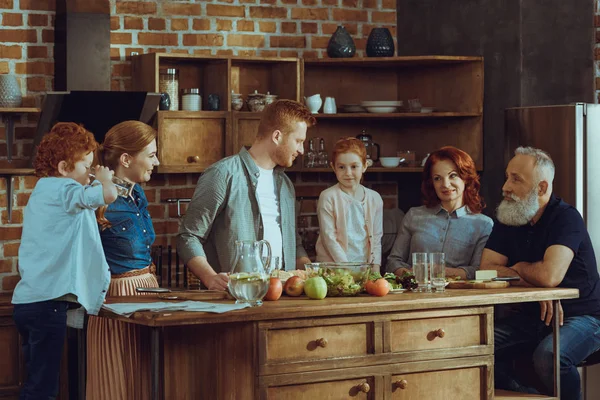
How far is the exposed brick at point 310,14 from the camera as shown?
660 centimetres

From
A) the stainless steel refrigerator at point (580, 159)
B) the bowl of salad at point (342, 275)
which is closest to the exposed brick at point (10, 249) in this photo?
the bowl of salad at point (342, 275)

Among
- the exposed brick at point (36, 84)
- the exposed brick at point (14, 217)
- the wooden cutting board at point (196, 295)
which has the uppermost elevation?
the exposed brick at point (36, 84)

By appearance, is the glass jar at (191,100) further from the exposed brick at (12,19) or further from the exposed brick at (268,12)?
the exposed brick at (12,19)

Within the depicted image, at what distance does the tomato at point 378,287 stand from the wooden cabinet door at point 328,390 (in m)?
0.35

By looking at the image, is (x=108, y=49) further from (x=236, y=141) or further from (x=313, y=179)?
(x=313, y=179)

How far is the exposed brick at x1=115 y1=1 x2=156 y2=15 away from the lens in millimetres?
6133

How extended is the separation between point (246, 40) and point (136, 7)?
0.72m

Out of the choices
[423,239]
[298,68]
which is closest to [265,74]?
[298,68]

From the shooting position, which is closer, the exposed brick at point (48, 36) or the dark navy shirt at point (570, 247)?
the dark navy shirt at point (570, 247)

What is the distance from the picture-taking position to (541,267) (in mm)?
4480

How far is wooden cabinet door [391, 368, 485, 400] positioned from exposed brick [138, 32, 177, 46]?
3034 millimetres

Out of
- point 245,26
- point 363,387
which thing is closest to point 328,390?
point 363,387

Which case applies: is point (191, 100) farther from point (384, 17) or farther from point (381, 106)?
point (384, 17)

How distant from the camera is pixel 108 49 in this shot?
5824mm
